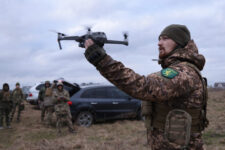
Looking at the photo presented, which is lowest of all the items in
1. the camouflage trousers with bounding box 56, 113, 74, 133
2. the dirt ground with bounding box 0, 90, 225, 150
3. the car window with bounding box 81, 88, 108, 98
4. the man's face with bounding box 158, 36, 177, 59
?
the dirt ground with bounding box 0, 90, 225, 150

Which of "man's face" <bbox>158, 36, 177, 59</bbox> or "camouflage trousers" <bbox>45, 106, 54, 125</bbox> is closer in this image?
"man's face" <bbox>158, 36, 177, 59</bbox>

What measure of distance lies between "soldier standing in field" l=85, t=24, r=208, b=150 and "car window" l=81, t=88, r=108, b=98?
6.75 m

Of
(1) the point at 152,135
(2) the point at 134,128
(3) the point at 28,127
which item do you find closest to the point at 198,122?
(1) the point at 152,135

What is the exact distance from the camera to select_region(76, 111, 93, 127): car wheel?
344 inches

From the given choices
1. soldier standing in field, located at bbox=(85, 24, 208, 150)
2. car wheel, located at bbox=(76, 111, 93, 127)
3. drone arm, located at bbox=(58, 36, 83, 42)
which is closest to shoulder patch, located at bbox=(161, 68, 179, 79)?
soldier standing in field, located at bbox=(85, 24, 208, 150)

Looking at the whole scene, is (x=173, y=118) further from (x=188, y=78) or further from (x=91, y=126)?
(x=91, y=126)

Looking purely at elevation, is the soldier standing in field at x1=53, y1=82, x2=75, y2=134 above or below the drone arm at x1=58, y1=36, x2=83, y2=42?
below

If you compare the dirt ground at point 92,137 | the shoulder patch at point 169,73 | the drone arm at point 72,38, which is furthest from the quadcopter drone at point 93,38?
the dirt ground at point 92,137

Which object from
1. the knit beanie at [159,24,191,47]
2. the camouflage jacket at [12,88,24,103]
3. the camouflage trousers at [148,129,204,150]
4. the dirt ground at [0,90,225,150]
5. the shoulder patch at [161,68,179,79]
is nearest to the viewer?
the shoulder patch at [161,68,179,79]

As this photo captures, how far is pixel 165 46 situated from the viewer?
2168 mm

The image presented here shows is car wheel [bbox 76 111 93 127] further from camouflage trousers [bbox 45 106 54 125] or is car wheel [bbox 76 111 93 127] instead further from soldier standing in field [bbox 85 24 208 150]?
soldier standing in field [bbox 85 24 208 150]

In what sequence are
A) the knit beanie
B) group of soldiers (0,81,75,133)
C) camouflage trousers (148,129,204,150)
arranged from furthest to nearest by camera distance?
group of soldiers (0,81,75,133), the knit beanie, camouflage trousers (148,129,204,150)

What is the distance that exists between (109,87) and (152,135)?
7.33 m

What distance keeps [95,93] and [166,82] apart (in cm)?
748
